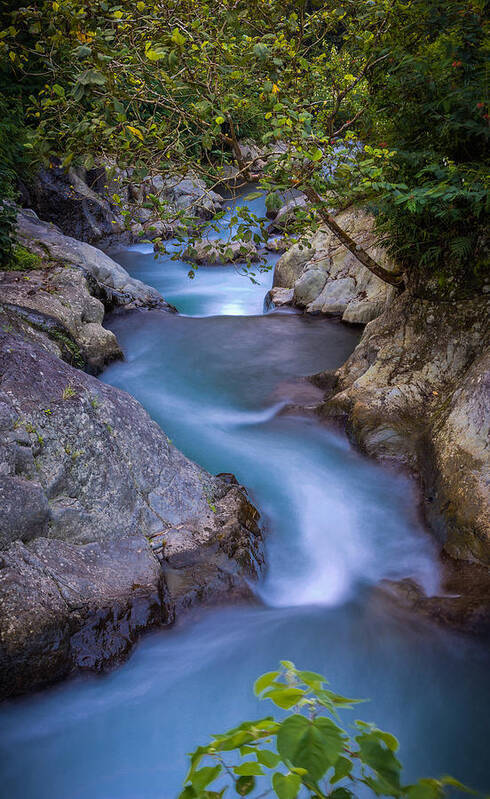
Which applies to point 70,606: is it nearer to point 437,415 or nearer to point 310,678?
point 310,678

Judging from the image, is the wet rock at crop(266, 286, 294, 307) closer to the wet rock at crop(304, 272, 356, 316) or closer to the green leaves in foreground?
the wet rock at crop(304, 272, 356, 316)

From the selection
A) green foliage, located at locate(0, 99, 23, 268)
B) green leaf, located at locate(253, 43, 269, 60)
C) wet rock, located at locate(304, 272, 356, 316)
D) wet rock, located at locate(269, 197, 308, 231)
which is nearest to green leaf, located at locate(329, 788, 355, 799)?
green leaf, located at locate(253, 43, 269, 60)

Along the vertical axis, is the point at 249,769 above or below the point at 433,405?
below

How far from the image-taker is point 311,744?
2.51 ft

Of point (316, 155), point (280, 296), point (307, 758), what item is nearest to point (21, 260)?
point (280, 296)

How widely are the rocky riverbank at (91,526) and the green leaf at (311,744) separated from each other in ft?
7.98

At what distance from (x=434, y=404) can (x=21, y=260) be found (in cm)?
586

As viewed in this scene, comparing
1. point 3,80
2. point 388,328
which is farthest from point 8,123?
point 388,328

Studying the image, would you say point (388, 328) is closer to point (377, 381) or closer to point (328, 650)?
point (377, 381)

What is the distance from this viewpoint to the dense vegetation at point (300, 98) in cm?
343

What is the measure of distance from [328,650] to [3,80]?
14.2 m

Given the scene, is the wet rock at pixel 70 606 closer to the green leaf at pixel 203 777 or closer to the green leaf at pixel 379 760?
the green leaf at pixel 203 777

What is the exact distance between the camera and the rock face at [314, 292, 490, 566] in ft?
13.4

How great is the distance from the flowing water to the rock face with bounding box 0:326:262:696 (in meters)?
0.22
